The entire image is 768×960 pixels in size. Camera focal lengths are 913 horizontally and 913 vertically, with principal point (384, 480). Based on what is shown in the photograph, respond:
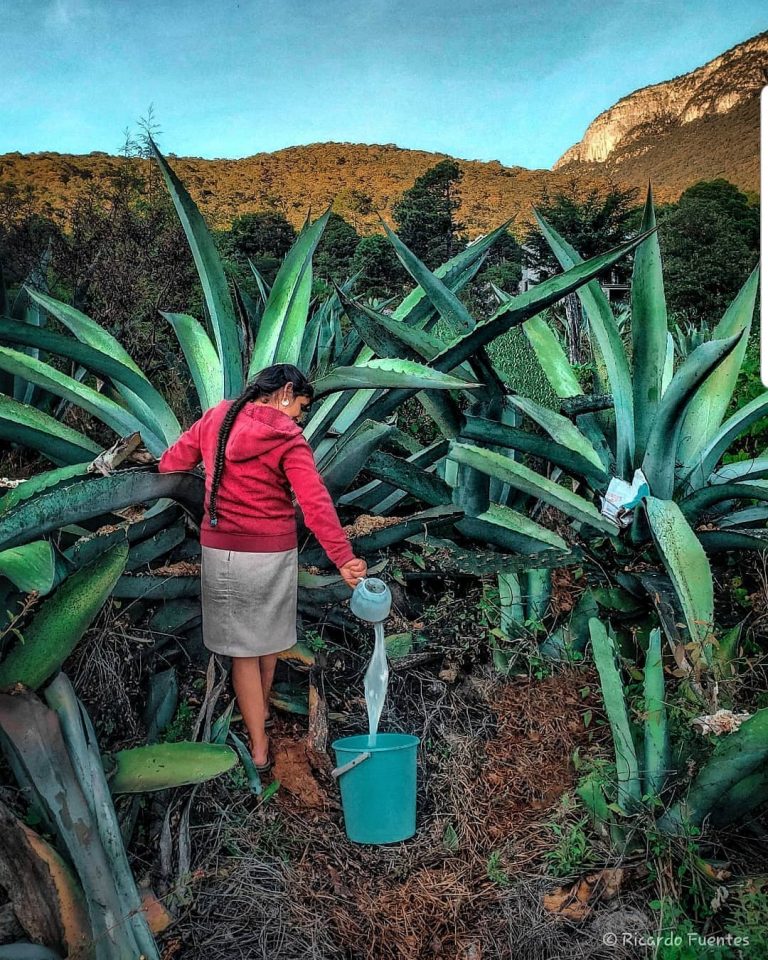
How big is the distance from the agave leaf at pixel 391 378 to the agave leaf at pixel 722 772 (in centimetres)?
109

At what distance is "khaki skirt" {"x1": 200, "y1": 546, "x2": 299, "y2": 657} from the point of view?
2.68 m

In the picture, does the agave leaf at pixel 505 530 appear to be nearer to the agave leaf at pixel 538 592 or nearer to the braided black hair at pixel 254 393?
the agave leaf at pixel 538 592

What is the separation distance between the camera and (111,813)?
2145 mm

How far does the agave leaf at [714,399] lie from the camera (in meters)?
3.28

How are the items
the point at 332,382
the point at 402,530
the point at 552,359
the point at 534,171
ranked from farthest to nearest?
the point at 534,171 < the point at 552,359 < the point at 402,530 < the point at 332,382

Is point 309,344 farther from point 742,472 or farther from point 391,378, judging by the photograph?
point 742,472

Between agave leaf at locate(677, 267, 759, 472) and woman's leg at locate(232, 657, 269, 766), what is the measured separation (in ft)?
5.45

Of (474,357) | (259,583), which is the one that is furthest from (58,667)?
(474,357)

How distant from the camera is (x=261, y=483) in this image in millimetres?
2705

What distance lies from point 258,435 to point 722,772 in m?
1.52

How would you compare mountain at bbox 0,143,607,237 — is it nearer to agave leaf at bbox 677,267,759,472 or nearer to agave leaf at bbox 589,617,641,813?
agave leaf at bbox 677,267,759,472

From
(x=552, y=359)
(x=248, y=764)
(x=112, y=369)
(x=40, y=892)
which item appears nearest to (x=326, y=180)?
(x=552, y=359)

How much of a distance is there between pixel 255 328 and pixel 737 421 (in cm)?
234

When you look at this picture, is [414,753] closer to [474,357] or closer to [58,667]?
[58,667]
